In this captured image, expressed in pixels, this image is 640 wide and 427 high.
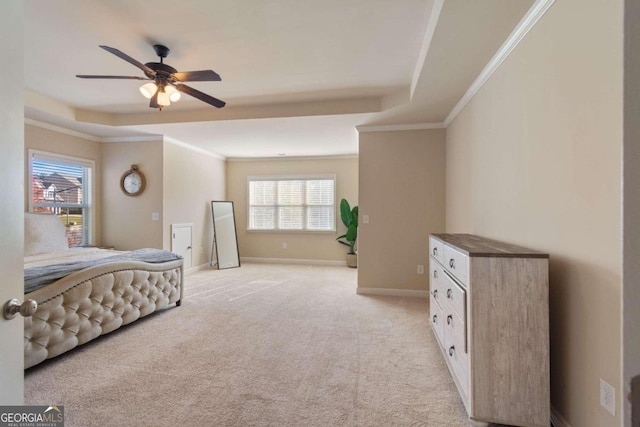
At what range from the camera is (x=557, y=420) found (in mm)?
1546

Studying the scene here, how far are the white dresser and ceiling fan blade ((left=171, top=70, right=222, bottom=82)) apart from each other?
7.33 ft

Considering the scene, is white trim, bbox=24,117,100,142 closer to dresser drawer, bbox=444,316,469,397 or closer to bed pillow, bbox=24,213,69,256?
bed pillow, bbox=24,213,69,256

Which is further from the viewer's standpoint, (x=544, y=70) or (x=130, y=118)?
(x=130, y=118)

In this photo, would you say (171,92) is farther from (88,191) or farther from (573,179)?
(88,191)

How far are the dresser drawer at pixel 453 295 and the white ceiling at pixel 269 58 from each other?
170 cm

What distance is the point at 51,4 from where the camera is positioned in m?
1.96

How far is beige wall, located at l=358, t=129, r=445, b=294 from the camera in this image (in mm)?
4027

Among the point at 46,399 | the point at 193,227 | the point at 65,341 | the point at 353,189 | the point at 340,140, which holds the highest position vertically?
the point at 340,140

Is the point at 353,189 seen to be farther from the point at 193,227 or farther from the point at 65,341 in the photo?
the point at 65,341

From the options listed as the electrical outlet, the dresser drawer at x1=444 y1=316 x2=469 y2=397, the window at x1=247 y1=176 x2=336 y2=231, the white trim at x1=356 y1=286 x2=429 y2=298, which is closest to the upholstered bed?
the white trim at x1=356 y1=286 x2=429 y2=298

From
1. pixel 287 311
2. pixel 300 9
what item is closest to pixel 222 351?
pixel 287 311

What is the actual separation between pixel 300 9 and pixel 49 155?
4342mm

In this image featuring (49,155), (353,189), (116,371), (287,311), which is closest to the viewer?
(116,371)
